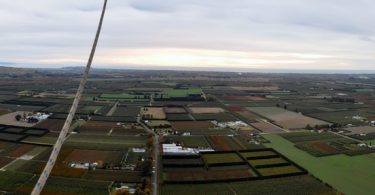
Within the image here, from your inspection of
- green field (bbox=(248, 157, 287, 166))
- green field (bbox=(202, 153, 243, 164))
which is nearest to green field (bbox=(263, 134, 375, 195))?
green field (bbox=(248, 157, 287, 166))

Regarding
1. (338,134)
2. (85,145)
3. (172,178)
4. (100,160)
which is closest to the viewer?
(172,178)

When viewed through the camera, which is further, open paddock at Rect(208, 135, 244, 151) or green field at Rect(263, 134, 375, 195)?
open paddock at Rect(208, 135, 244, 151)

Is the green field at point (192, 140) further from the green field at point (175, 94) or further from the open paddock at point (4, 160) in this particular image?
the green field at point (175, 94)

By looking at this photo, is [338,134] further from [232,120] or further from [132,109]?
[132,109]

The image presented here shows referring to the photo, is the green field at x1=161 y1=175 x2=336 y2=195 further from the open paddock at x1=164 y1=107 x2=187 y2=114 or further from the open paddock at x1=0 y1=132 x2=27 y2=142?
the open paddock at x1=164 y1=107 x2=187 y2=114

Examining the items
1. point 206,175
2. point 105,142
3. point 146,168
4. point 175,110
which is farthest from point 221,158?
point 175,110

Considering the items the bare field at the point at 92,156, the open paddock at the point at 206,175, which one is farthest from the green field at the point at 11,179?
the open paddock at the point at 206,175

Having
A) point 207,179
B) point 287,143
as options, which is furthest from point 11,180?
point 287,143

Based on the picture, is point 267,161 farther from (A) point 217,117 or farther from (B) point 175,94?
(B) point 175,94
